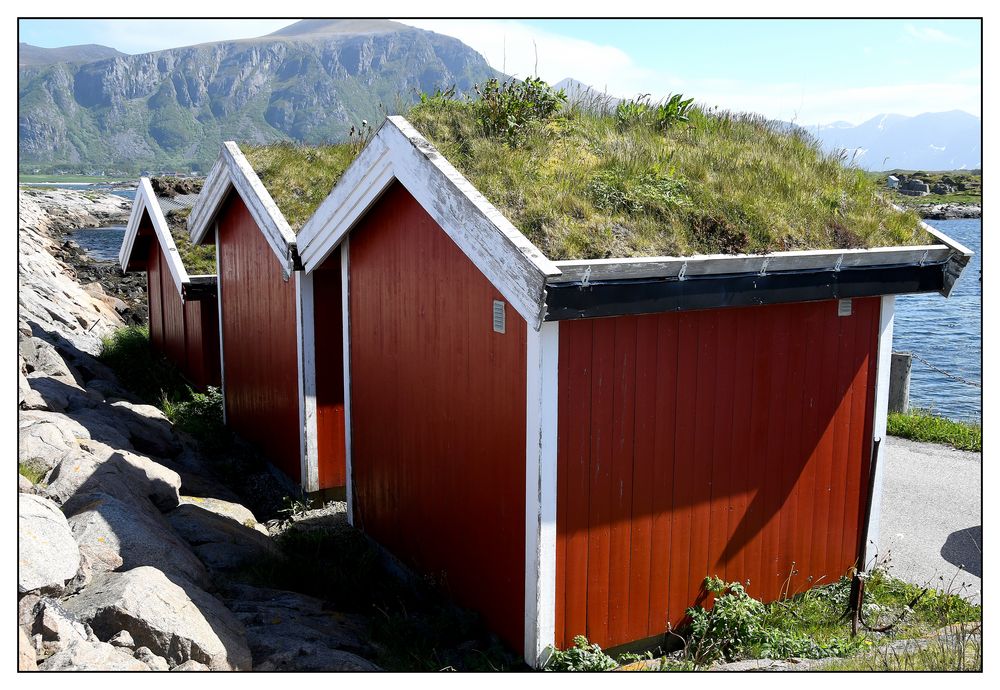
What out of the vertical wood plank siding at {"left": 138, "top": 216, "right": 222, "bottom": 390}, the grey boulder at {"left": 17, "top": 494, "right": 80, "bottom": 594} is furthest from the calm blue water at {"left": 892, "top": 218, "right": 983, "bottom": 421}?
the vertical wood plank siding at {"left": 138, "top": 216, "right": 222, "bottom": 390}

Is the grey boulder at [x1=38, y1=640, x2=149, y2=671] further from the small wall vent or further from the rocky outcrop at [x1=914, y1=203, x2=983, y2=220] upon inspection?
the rocky outcrop at [x1=914, y1=203, x2=983, y2=220]

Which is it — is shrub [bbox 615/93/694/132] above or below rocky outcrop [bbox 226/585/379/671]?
above

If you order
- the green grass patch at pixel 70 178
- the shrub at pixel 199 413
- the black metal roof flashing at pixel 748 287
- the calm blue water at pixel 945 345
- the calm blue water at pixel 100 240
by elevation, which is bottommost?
the calm blue water at pixel 945 345

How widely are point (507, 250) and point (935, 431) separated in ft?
31.6

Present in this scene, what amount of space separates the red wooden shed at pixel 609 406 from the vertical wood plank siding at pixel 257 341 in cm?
281

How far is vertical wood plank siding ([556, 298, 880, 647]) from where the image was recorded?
17.7ft

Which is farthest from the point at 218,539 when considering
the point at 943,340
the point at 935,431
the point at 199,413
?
the point at 943,340

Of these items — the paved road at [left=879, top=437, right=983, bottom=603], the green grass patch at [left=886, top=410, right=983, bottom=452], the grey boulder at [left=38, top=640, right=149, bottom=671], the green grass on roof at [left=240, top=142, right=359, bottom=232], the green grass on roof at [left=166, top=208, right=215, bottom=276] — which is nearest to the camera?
the grey boulder at [left=38, top=640, right=149, bottom=671]

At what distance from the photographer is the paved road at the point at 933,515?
768 centimetres

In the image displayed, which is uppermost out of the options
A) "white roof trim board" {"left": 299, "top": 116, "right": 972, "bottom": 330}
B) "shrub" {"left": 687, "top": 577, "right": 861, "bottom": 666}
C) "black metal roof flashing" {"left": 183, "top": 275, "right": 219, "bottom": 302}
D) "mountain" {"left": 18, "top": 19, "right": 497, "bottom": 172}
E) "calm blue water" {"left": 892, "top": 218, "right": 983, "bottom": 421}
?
"mountain" {"left": 18, "top": 19, "right": 497, "bottom": 172}

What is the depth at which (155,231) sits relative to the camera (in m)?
14.7

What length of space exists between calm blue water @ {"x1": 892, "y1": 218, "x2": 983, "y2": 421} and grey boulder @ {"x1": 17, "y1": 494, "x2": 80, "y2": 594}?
10.9 m

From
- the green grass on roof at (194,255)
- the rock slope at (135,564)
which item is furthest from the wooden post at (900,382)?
the green grass on roof at (194,255)

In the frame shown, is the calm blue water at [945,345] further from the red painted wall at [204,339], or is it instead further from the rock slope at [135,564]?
the red painted wall at [204,339]
